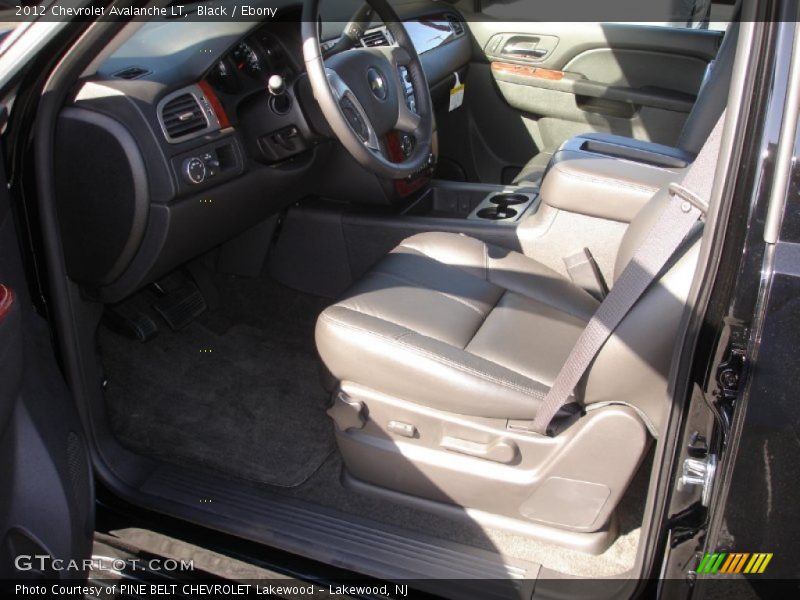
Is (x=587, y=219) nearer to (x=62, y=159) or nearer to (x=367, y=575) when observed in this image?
(x=367, y=575)

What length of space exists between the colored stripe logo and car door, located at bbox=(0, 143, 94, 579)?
41.3 inches

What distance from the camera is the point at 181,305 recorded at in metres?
2.36

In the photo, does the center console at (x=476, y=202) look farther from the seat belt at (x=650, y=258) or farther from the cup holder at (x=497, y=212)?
the seat belt at (x=650, y=258)

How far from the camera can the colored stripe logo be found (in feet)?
3.76

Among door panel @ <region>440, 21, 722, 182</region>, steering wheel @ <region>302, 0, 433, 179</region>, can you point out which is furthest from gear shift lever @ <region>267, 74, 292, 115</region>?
door panel @ <region>440, 21, 722, 182</region>

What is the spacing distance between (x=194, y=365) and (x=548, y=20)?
75.4 inches

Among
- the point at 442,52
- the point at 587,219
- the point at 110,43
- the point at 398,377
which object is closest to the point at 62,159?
the point at 110,43

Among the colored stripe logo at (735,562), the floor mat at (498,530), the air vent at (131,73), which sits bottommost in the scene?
the floor mat at (498,530)

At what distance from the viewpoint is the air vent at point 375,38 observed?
2455 mm

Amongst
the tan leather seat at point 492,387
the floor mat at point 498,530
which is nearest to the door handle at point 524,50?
the tan leather seat at point 492,387

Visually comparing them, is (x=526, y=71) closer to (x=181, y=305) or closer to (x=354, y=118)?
(x=354, y=118)

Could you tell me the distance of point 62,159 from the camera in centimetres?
160

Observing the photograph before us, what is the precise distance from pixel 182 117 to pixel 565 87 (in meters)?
1.79

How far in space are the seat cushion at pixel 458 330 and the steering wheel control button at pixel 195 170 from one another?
0.42 metres
